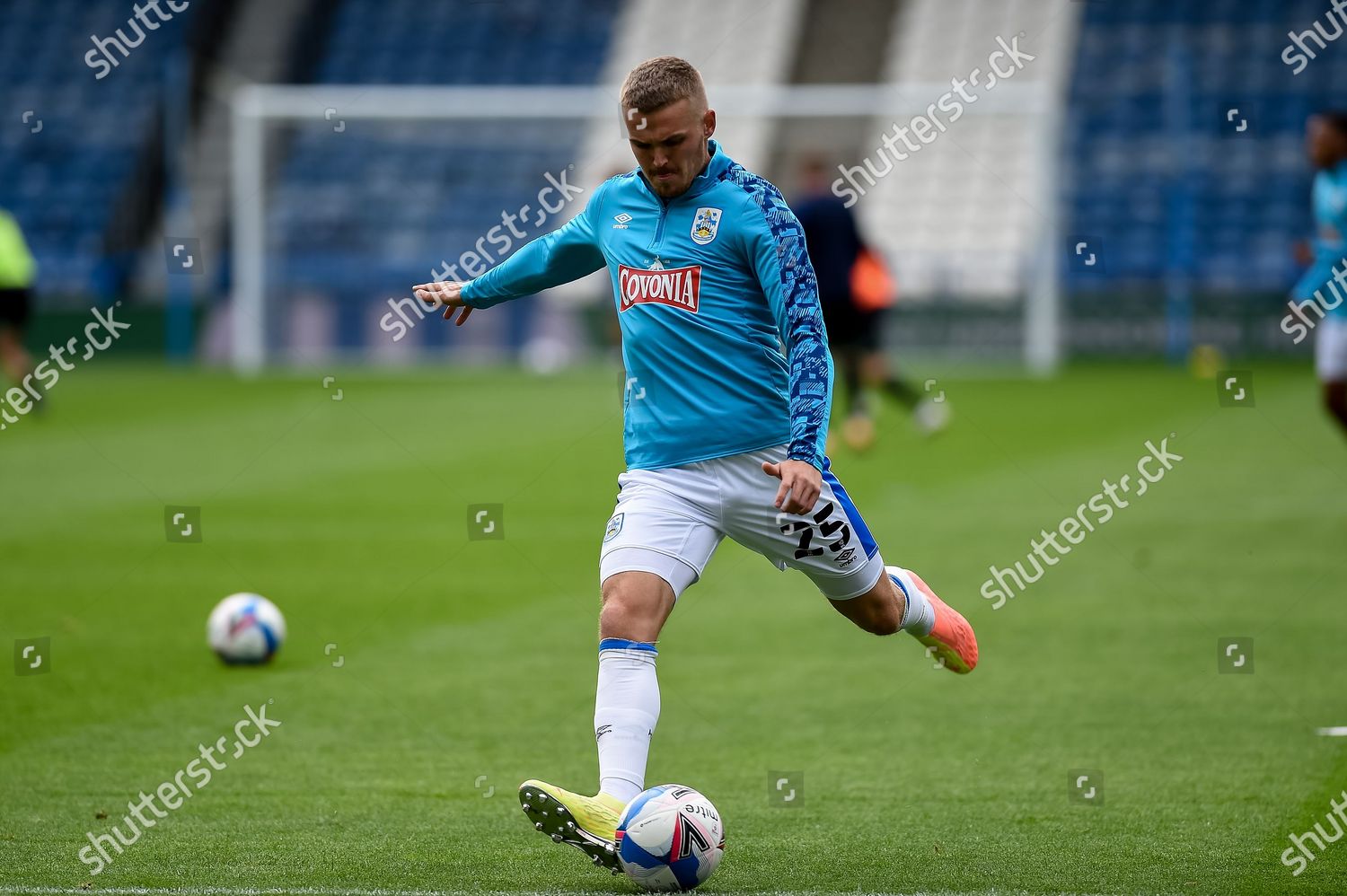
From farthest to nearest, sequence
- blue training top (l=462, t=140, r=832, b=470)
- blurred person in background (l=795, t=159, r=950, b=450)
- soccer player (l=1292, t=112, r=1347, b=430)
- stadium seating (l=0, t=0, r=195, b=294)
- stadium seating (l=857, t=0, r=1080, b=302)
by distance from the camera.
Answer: stadium seating (l=0, t=0, r=195, b=294)
stadium seating (l=857, t=0, r=1080, b=302)
blurred person in background (l=795, t=159, r=950, b=450)
soccer player (l=1292, t=112, r=1347, b=430)
blue training top (l=462, t=140, r=832, b=470)

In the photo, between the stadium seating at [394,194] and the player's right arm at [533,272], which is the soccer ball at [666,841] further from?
the stadium seating at [394,194]

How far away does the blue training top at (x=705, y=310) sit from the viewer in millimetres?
4516

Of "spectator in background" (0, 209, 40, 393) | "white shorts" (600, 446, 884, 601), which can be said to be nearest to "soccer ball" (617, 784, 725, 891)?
"white shorts" (600, 446, 884, 601)

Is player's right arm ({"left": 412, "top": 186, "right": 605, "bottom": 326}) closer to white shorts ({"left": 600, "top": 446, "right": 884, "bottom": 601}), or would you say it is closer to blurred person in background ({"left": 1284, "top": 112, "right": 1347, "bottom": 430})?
white shorts ({"left": 600, "top": 446, "right": 884, "bottom": 601})

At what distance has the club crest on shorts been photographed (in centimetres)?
454

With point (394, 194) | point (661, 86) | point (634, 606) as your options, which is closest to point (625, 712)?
point (634, 606)

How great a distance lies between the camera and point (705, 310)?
459 centimetres

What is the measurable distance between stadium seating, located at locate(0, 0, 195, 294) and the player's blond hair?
27.3 m

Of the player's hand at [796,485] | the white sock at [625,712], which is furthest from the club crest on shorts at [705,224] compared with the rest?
the white sock at [625,712]

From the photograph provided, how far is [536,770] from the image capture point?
566 cm

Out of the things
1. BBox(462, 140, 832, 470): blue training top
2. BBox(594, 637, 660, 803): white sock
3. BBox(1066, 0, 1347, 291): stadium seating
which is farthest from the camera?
BBox(1066, 0, 1347, 291): stadium seating

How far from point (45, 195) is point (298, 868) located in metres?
29.1

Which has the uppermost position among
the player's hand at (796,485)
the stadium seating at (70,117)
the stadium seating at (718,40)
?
the stadium seating at (718,40)

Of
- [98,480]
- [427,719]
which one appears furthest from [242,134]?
[427,719]
